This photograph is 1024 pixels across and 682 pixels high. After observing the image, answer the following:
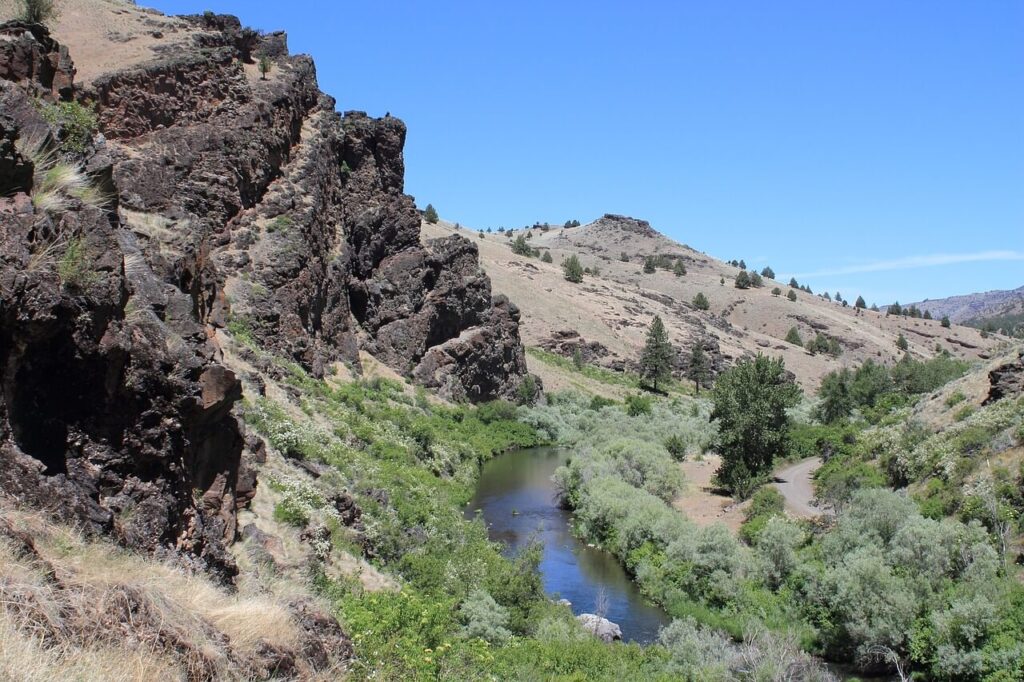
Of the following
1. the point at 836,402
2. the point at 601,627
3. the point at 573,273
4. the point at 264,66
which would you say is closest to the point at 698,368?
the point at 836,402

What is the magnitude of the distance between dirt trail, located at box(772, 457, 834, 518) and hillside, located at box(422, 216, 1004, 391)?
1167 inches

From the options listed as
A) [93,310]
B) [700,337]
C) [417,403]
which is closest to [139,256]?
[93,310]

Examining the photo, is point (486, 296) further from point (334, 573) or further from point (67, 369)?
point (67, 369)

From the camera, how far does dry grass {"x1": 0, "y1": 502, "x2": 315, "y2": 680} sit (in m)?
4.43

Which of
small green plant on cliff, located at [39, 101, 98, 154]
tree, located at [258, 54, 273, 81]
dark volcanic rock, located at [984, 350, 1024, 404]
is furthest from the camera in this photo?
tree, located at [258, 54, 273, 81]

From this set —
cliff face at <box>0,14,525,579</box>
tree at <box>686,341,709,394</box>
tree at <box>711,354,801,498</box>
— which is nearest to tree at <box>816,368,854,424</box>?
tree at <box>686,341,709,394</box>

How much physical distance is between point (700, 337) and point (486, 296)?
44738 mm

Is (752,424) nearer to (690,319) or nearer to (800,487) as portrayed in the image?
(800,487)

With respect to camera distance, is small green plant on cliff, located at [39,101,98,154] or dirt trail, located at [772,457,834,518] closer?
small green plant on cliff, located at [39,101,98,154]

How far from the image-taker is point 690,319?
105 meters

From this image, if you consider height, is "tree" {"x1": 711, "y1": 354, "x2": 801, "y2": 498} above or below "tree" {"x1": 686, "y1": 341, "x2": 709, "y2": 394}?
below

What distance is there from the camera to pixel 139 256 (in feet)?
31.2

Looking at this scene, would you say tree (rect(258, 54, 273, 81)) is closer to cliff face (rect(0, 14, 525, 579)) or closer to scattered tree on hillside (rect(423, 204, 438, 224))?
cliff face (rect(0, 14, 525, 579))

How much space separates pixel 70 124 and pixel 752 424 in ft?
124
